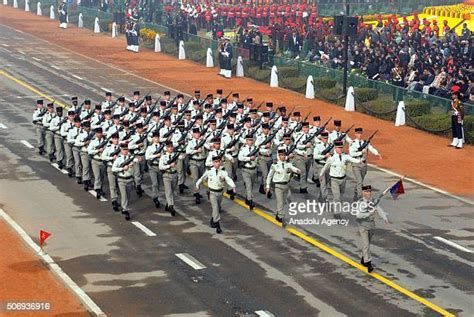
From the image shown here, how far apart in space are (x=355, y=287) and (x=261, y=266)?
240 centimetres

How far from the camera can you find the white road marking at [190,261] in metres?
24.0

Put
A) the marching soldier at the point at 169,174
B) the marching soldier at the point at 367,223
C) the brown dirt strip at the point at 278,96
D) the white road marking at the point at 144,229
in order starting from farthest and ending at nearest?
the brown dirt strip at the point at 278,96 < the marching soldier at the point at 169,174 < the white road marking at the point at 144,229 < the marching soldier at the point at 367,223

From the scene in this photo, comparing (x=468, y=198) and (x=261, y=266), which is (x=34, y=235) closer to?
(x=261, y=266)

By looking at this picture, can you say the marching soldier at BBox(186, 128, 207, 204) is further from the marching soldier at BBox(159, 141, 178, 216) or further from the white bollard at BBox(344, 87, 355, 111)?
the white bollard at BBox(344, 87, 355, 111)

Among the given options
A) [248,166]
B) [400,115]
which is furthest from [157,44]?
[248,166]

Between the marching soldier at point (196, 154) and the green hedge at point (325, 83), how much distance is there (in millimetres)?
18542

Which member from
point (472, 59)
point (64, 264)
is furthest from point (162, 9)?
point (64, 264)

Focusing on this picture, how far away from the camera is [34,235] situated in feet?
87.0

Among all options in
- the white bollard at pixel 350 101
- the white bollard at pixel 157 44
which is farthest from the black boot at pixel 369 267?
the white bollard at pixel 157 44

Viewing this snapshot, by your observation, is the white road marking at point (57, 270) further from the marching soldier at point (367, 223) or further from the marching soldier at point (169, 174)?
the marching soldier at point (367, 223)

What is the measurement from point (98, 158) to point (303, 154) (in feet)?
18.9

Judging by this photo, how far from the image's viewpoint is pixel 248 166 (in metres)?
29.2

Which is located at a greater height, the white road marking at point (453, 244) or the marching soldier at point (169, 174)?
the marching soldier at point (169, 174)

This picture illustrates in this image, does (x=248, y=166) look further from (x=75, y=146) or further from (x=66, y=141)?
(x=66, y=141)
